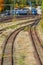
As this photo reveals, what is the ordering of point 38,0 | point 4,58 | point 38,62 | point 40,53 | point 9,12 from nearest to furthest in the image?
point 38,62
point 4,58
point 40,53
point 9,12
point 38,0

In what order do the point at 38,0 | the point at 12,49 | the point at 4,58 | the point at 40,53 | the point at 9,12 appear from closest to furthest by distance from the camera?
the point at 4,58 → the point at 40,53 → the point at 12,49 → the point at 9,12 → the point at 38,0

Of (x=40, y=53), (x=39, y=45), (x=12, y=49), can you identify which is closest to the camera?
(x=40, y=53)

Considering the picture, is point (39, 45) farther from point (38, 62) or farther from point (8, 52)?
point (38, 62)

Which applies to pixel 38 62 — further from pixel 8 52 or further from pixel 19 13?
pixel 19 13

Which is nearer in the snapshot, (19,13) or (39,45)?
(39,45)

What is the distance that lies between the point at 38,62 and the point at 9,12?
41505mm

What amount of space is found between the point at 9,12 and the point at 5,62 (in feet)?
136

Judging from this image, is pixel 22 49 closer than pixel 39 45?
Yes

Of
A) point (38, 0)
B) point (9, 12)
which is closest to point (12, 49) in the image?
point (9, 12)

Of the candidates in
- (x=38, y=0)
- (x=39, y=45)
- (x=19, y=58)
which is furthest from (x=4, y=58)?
(x=38, y=0)

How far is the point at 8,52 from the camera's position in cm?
1327

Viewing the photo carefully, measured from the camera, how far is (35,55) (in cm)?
1252

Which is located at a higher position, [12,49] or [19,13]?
[12,49]

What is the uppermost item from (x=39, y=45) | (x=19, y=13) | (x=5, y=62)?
(x=5, y=62)
